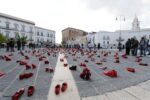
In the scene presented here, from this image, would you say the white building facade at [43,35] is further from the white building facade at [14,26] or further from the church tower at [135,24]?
the church tower at [135,24]

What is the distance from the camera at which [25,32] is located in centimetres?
6894

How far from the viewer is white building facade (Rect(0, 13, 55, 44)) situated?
2299 inches

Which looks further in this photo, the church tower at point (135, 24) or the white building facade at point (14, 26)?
the church tower at point (135, 24)

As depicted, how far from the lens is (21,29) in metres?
66.9

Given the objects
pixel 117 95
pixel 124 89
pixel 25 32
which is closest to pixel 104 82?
pixel 124 89

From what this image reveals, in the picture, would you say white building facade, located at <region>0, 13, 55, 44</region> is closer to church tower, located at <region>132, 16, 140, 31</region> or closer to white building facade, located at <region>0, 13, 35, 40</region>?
white building facade, located at <region>0, 13, 35, 40</region>

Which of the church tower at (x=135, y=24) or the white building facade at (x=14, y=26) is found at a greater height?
the church tower at (x=135, y=24)

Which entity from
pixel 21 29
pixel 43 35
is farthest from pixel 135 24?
pixel 21 29

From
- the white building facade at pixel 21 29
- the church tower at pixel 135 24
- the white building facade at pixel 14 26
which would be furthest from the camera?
the church tower at pixel 135 24

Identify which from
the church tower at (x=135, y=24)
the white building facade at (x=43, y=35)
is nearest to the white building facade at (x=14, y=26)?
the white building facade at (x=43, y=35)

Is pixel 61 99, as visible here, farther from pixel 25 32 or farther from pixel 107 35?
pixel 107 35

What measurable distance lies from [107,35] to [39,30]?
30.5m

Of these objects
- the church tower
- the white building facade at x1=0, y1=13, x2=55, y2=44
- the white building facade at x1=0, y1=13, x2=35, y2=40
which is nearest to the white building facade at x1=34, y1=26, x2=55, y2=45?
the white building facade at x1=0, y1=13, x2=55, y2=44

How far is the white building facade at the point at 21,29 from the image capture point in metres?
58.4
